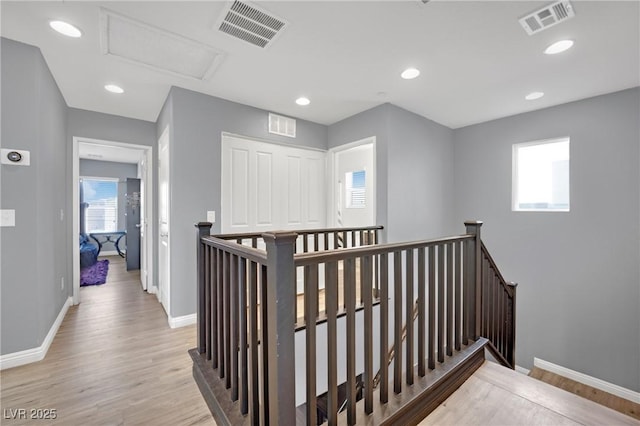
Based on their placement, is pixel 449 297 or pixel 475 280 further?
pixel 475 280

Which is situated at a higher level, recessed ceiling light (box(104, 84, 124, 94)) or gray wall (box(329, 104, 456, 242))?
recessed ceiling light (box(104, 84, 124, 94))

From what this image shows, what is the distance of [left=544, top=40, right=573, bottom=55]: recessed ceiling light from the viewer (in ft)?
7.23

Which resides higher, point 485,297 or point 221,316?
point 221,316

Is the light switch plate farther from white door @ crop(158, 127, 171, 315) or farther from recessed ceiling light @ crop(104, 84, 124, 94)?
recessed ceiling light @ crop(104, 84, 124, 94)

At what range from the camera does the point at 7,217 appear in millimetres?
2129

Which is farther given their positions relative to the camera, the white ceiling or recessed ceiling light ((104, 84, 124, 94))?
recessed ceiling light ((104, 84, 124, 94))

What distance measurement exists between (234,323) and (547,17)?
285 centimetres

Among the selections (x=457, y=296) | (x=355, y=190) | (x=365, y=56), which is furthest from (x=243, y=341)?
(x=355, y=190)

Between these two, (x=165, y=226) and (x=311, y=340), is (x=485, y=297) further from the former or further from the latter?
(x=165, y=226)

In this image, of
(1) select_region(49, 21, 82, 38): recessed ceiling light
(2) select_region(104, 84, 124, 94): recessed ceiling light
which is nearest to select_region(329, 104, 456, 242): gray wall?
(2) select_region(104, 84, 124, 94): recessed ceiling light

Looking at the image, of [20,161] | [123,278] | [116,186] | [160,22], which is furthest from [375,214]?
[116,186]

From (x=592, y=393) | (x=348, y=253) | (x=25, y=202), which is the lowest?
(x=592, y=393)

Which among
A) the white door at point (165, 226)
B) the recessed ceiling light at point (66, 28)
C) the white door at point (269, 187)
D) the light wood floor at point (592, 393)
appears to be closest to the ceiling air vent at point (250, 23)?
the recessed ceiling light at point (66, 28)

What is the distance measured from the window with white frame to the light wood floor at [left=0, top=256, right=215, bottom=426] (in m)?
4.53
